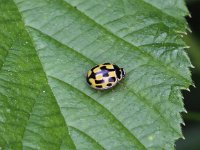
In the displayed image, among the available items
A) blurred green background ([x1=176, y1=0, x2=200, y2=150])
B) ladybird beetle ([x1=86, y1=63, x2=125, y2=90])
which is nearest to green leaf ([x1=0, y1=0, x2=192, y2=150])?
ladybird beetle ([x1=86, y1=63, x2=125, y2=90])

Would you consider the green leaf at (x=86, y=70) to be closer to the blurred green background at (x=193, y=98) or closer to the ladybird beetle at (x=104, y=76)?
the ladybird beetle at (x=104, y=76)

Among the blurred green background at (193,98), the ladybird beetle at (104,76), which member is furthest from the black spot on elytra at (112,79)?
the blurred green background at (193,98)

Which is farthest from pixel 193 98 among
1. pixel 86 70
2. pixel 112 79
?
pixel 86 70

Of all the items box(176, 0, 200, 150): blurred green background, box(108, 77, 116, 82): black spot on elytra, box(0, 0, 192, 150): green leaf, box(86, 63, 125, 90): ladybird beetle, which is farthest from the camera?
box(176, 0, 200, 150): blurred green background

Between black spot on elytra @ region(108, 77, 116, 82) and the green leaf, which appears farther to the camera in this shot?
black spot on elytra @ region(108, 77, 116, 82)

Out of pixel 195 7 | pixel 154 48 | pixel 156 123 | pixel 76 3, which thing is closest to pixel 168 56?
pixel 154 48

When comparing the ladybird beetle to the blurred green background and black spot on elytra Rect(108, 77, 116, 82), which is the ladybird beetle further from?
the blurred green background

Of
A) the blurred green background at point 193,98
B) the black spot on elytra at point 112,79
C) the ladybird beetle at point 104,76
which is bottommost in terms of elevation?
the blurred green background at point 193,98
